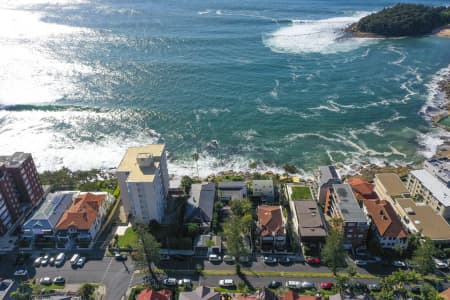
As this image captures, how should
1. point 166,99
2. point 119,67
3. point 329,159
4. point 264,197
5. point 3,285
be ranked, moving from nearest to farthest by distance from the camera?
point 3,285 < point 264,197 < point 329,159 < point 166,99 < point 119,67

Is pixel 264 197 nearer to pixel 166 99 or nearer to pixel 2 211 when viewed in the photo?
pixel 2 211

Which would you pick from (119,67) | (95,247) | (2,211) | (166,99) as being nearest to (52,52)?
(119,67)

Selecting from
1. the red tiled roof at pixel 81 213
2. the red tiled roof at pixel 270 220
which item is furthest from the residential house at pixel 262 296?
the red tiled roof at pixel 81 213

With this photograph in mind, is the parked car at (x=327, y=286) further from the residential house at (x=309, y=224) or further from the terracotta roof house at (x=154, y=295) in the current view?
the terracotta roof house at (x=154, y=295)

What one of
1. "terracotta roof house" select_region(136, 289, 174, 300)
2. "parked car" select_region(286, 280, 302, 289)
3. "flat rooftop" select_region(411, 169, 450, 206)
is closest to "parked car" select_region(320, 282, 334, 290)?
"parked car" select_region(286, 280, 302, 289)

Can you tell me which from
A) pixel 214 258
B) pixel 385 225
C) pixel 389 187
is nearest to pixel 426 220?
pixel 385 225

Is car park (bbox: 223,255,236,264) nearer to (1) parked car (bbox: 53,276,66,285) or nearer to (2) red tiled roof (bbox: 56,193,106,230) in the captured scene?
(2) red tiled roof (bbox: 56,193,106,230)

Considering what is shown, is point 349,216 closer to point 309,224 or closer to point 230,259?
point 309,224
